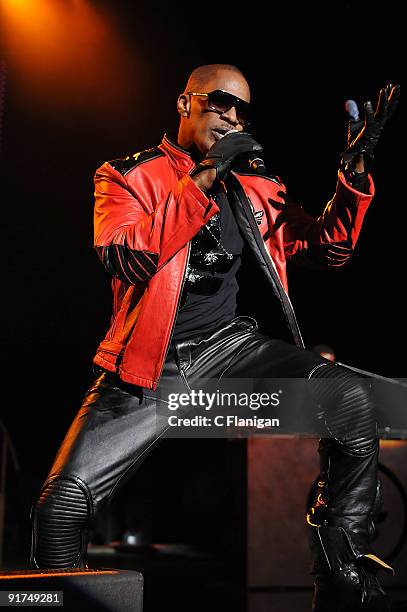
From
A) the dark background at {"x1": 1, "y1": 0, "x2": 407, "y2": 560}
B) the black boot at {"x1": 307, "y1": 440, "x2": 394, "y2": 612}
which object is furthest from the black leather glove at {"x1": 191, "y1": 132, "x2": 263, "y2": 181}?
the dark background at {"x1": 1, "y1": 0, "x2": 407, "y2": 560}

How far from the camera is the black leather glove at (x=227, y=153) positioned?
2010mm

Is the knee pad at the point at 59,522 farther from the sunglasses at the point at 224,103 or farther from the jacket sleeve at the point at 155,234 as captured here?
the sunglasses at the point at 224,103

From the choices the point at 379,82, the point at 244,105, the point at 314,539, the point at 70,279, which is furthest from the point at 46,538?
the point at 70,279

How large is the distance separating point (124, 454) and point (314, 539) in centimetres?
58

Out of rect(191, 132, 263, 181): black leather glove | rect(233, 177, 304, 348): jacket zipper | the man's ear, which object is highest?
the man's ear

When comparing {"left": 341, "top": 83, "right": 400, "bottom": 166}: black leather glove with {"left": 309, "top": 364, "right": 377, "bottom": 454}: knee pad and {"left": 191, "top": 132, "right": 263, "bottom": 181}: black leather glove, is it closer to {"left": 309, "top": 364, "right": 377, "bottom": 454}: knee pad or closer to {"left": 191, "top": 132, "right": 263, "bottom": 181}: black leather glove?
{"left": 191, "top": 132, "right": 263, "bottom": 181}: black leather glove

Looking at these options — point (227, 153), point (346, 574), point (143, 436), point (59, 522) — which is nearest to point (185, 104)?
point (227, 153)

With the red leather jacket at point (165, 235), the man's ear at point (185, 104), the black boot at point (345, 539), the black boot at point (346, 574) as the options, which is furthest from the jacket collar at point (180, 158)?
the black boot at point (346, 574)

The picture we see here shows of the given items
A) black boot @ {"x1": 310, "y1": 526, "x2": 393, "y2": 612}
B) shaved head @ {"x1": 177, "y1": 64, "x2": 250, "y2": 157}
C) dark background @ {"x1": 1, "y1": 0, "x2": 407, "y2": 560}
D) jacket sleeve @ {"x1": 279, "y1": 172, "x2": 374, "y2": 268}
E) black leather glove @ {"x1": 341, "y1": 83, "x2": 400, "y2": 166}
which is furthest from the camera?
dark background @ {"x1": 1, "y1": 0, "x2": 407, "y2": 560}

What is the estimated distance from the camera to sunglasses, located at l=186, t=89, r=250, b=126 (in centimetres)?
233

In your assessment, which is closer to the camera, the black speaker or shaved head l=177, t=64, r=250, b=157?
the black speaker

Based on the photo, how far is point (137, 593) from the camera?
1646 millimetres

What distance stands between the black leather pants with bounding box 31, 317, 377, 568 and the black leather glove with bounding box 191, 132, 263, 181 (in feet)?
1.78

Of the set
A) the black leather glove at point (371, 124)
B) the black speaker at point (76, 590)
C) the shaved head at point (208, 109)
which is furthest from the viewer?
the shaved head at point (208, 109)
